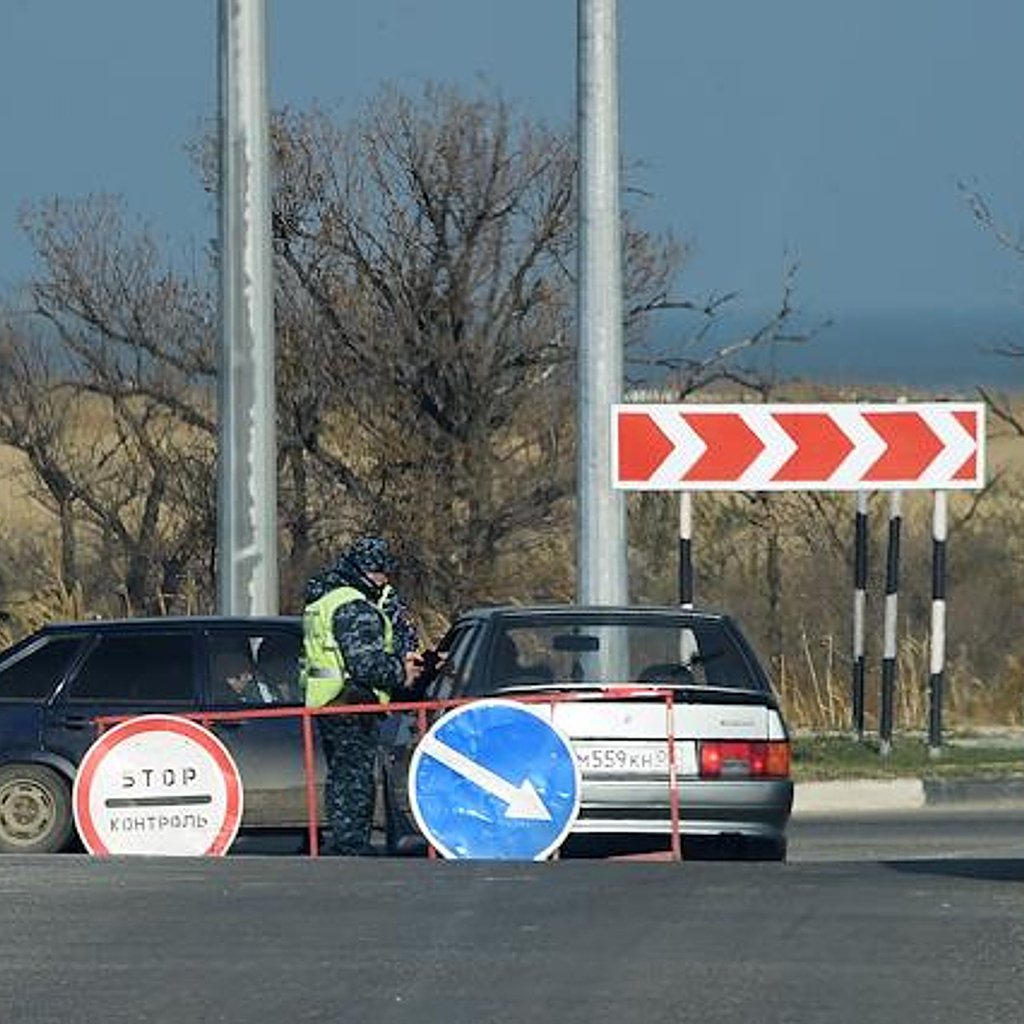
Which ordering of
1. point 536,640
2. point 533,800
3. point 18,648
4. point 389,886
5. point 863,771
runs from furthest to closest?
point 863,771
point 18,648
point 536,640
point 533,800
point 389,886

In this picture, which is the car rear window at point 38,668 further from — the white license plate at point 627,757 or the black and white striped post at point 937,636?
the black and white striped post at point 937,636

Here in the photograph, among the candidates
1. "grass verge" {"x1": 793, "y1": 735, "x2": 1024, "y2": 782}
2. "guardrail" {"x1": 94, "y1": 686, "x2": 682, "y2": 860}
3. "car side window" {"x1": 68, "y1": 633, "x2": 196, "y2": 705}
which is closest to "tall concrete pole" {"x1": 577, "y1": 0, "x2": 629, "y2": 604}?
"grass verge" {"x1": 793, "y1": 735, "x2": 1024, "y2": 782}

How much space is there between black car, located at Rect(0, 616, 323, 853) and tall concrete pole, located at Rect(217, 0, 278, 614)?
3.75 m

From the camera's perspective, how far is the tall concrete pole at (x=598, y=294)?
21203 millimetres

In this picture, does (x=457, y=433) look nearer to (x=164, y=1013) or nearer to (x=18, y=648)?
(x=18, y=648)

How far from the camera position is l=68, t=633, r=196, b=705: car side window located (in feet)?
56.3

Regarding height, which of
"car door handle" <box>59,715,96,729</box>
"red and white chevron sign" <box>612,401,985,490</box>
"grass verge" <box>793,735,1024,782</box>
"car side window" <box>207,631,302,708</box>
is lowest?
"grass verge" <box>793,735,1024,782</box>

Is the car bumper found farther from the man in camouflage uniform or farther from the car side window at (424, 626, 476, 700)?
the man in camouflage uniform

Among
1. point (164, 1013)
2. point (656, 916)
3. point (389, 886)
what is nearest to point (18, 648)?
point (389, 886)

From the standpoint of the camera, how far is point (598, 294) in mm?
21312

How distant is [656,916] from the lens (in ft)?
37.0

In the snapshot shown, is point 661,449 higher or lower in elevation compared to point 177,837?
higher

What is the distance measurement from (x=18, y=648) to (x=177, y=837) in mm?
2796

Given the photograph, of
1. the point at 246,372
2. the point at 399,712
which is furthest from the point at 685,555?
the point at 399,712
